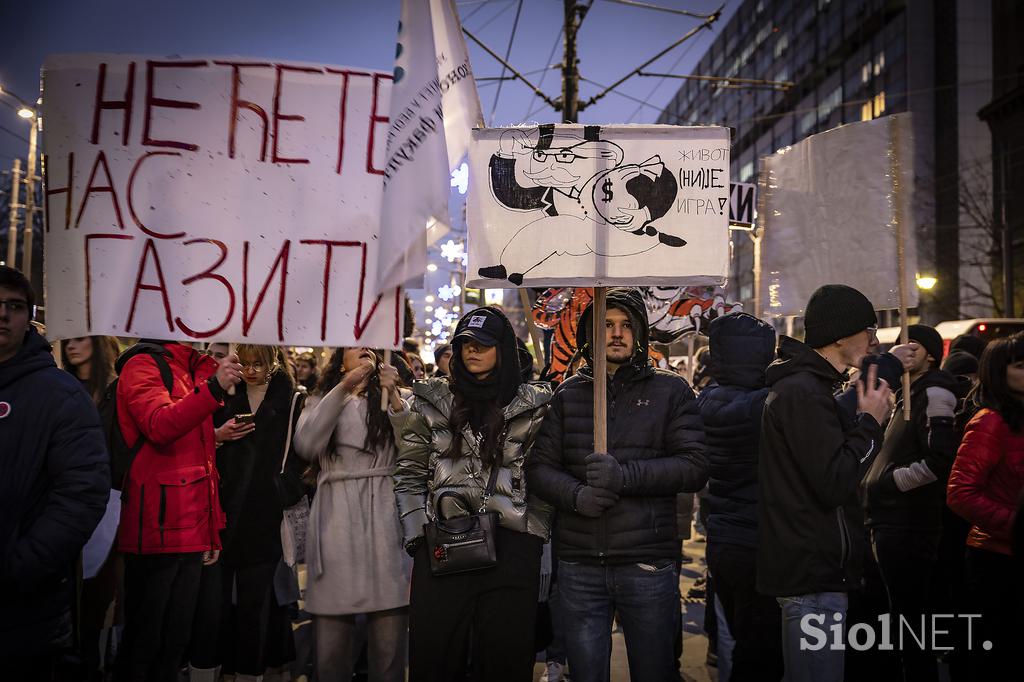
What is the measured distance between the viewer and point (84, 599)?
4176 mm

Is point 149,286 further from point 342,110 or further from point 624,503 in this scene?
point 624,503

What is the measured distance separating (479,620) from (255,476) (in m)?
1.75

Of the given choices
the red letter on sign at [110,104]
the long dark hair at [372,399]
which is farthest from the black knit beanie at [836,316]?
the red letter on sign at [110,104]

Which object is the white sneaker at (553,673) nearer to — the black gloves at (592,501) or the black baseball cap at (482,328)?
the black gloves at (592,501)

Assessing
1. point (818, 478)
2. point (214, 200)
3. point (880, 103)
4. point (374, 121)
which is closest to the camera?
point (818, 478)

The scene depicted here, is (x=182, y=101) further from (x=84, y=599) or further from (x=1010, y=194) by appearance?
(x=1010, y=194)

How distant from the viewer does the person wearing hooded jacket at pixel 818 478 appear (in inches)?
123

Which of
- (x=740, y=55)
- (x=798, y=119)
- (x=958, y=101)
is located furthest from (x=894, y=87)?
(x=740, y=55)

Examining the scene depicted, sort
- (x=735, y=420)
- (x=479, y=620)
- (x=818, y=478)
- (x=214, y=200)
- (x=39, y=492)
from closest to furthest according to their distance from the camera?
1. (x=39, y=492)
2. (x=818, y=478)
3. (x=479, y=620)
4. (x=214, y=200)
5. (x=735, y=420)

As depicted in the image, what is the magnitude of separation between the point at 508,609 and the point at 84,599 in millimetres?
2417

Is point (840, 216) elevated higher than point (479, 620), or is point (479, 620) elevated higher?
point (840, 216)

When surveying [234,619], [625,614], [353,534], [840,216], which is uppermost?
[840,216]

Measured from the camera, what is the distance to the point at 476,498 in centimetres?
349

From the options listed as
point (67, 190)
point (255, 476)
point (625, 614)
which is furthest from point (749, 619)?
point (67, 190)
